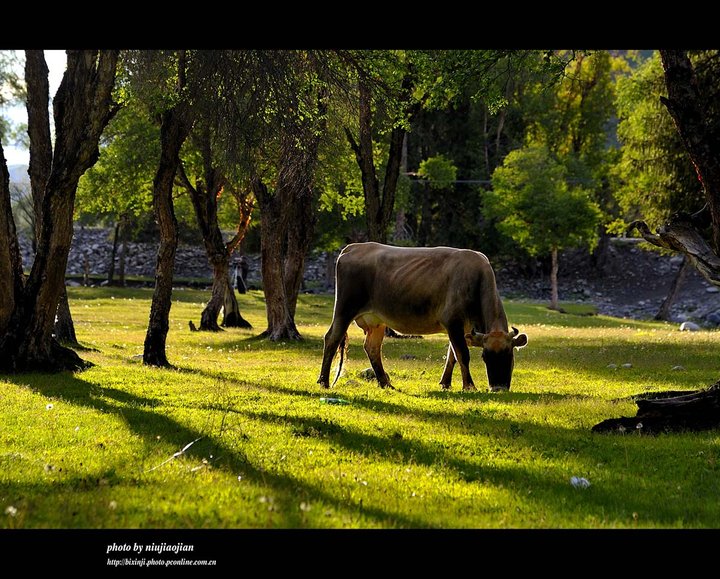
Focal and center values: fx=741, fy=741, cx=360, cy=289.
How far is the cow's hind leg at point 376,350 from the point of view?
52.6ft

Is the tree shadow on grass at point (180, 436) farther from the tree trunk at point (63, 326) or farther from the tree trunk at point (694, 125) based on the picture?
the tree trunk at point (63, 326)

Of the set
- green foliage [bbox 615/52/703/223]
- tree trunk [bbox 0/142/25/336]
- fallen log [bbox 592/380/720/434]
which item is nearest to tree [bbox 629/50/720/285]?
fallen log [bbox 592/380/720/434]

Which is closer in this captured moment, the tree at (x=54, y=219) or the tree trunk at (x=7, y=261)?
the tree at (x=54, y=219)

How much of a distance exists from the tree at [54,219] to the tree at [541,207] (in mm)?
44935

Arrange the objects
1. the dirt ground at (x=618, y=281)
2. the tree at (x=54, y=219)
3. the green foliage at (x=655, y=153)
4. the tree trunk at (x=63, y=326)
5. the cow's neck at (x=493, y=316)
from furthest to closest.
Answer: the dirt ground at (x=618, y=281) → the green foliage at (x=655, y=153) → the tree trunk at (x=63, y=326) → the tree at (x=54, y=219) → the cow's neck at (x=493, y=316)

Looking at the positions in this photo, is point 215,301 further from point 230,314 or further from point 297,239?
point 297,239

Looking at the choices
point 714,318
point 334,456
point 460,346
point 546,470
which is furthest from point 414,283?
point 714,318

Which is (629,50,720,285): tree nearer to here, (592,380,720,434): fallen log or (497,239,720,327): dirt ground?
(592,380,720,434): fallen log

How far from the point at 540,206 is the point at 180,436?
50.7 metres

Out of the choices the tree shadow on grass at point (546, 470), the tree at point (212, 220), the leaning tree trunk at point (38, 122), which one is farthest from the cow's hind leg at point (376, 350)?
the tree at point (212, 220)

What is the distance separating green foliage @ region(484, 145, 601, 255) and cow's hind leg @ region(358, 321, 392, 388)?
42135 millimetres

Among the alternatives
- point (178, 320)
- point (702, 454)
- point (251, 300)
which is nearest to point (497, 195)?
point (251, 300)

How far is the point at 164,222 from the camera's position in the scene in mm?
19250

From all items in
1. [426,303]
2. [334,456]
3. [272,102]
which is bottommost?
[334,456]
